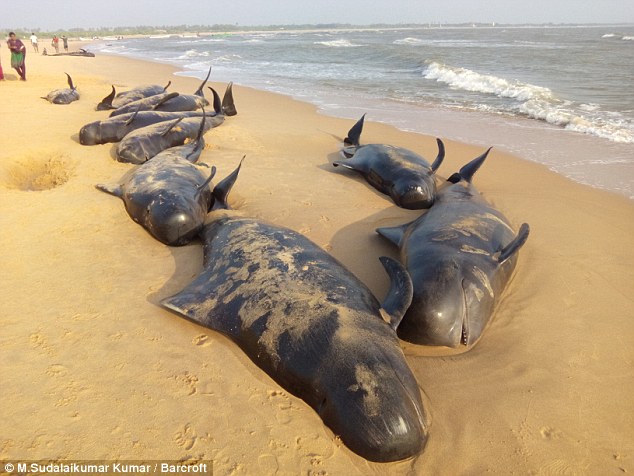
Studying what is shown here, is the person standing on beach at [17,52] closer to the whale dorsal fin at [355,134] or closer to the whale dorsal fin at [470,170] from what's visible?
the whale dorsal fin at [355,134]

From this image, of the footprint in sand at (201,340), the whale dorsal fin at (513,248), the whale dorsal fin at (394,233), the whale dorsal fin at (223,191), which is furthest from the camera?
the whale dorsal fin at (223,191)

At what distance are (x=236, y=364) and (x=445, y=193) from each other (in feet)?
12.6

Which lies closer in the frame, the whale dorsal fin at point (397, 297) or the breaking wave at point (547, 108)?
the whale dorsal fin at point (397, 297)

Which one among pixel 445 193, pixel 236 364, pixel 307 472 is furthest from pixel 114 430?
pixel 445 193

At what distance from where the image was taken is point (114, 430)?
8.18 ft

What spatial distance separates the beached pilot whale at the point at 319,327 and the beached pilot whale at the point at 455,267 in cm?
33

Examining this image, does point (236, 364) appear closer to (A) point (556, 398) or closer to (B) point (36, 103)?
(A) point (556, 398)

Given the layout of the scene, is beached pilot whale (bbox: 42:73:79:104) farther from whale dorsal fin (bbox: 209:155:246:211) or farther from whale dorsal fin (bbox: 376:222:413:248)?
whale dorsal fin (bbox: 376:222:413:248)

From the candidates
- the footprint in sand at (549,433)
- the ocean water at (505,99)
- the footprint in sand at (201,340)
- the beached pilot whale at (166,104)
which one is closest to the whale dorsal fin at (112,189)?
the footprint in sand at (201,340)

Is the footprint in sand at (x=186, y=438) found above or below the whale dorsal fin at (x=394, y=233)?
below

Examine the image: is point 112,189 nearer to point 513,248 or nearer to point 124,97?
point 513,248

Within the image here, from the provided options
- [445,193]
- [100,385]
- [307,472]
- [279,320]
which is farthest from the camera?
[445,193]

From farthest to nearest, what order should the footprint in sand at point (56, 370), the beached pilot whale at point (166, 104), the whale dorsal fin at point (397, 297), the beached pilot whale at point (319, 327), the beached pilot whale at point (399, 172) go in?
1. the beached pilot whale at point (166, 104)
2. the beached pilot whale at point (399, 172)
3. the whale dorsal fin at point (397, 297)
4. the footprint in sand at point (56, 370)
5. the beached pilot whale at point (319, 327)

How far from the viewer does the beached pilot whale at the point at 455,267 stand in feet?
11.0
